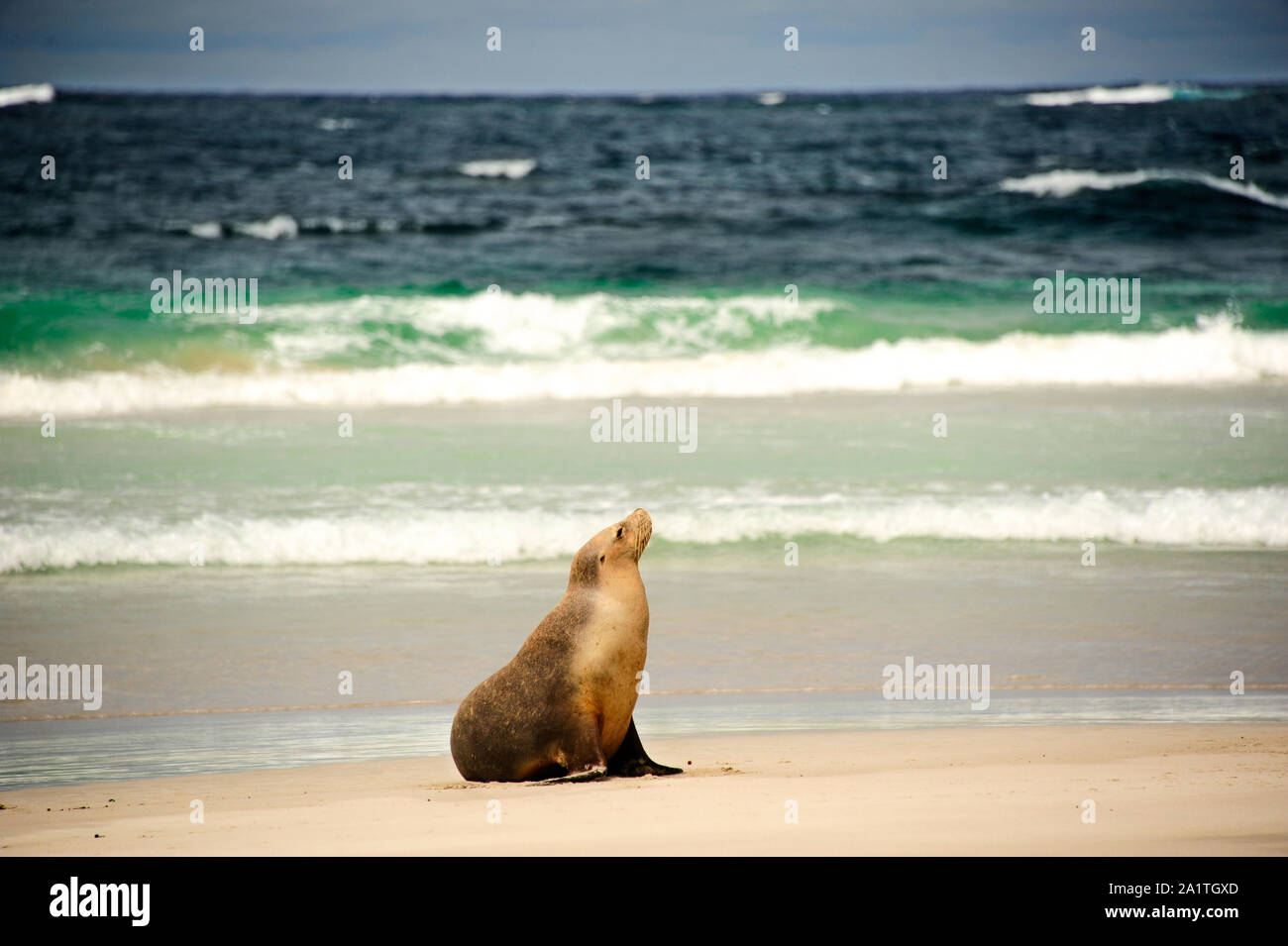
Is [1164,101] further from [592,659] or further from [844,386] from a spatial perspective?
[592,659]

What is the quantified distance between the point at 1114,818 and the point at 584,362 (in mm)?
15126

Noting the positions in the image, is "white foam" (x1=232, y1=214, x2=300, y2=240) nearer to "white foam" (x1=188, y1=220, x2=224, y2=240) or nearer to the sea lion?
"white foam" (x1=188, y1=220, x2=224, y2=240)

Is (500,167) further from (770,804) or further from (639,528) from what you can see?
(770,804)

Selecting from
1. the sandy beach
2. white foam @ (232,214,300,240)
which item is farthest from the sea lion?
white foam @ (232,214,300,240)

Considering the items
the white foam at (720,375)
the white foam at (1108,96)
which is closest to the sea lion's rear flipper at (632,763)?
the white foam at (720,375)

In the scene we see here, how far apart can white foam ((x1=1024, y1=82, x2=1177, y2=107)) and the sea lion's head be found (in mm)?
44727

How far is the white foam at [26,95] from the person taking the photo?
35.1 metres

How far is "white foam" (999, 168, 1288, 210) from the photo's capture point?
96.8 feet

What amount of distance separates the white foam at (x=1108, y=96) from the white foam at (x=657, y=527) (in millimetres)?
38559

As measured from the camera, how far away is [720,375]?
1867 centimetres

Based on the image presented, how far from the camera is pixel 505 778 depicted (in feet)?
19.0

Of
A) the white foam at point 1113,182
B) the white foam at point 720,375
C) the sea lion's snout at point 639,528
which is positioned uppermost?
the white foam at point 1113,182

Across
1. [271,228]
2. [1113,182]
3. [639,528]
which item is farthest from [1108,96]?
[639,528]

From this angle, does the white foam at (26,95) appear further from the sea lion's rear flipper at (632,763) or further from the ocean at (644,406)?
the sea lion's rear flipper at (632,763)
